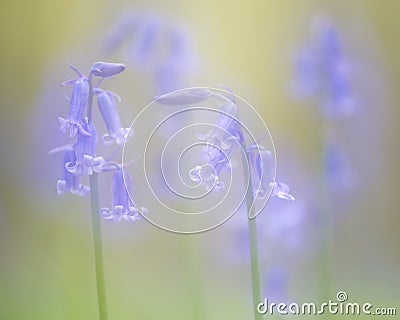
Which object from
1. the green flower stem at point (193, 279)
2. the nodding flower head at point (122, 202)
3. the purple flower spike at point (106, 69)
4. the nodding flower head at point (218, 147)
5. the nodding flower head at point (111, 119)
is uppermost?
the purple flower spike at point (106, 69)

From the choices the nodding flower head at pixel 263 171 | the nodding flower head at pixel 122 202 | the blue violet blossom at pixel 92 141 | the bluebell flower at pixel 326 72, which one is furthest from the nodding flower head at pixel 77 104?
the bluebell flower at pixel 326 72

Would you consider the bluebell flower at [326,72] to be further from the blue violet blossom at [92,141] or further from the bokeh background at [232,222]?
the blue violet blossom at [92,141]

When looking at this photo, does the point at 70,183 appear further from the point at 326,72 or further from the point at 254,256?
the point at 326,72

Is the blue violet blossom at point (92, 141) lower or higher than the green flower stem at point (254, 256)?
higher

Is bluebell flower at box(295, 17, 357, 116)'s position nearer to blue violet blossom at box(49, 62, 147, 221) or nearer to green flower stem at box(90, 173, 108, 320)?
blue violet blossom at box(49, 62, 147, 221)

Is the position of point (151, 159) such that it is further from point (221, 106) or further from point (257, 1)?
point (257, 1)

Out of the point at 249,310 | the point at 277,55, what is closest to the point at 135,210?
the point at 249,310
